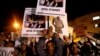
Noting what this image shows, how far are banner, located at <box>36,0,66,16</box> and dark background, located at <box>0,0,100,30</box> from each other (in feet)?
0.40

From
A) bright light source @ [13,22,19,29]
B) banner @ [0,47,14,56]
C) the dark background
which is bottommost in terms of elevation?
banner @ [0,47,14,56]

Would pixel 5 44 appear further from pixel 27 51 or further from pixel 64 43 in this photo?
pixel 64 43

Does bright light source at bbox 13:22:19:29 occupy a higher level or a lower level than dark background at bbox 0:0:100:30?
lower

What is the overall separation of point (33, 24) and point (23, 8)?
0.21 metres

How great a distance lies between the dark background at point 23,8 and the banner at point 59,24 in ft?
0.37

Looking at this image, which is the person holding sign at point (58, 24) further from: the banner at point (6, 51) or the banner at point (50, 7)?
the banner at point (6, 51)

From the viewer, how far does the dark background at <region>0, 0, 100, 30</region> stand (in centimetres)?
152

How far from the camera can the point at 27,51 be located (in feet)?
4.83

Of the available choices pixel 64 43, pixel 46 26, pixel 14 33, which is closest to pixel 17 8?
pixel 14 33

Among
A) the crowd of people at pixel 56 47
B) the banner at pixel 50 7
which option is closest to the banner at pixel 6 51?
the crowd of people at pixel 56 47

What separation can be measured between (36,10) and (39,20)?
93 millimetres

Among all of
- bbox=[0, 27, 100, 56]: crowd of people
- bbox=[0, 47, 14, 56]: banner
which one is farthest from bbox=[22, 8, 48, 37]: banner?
bbox=[0, 47, 14, 56]: banner

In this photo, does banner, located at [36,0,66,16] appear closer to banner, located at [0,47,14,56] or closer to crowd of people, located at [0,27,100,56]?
crowd of people, located at [0,27,100,56]

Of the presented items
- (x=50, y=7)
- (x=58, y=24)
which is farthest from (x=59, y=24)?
(x=50, y=7)
